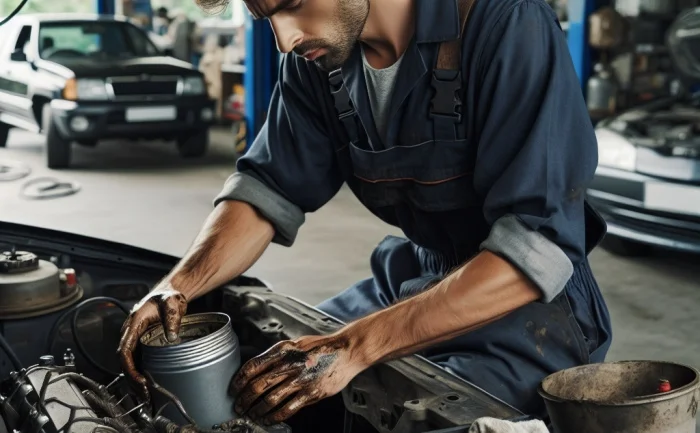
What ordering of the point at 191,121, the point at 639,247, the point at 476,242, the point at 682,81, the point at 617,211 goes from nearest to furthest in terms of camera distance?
the point at 476,242
the point at 617,211
the point at 639,247
the point at 682,81
the point at 191,121

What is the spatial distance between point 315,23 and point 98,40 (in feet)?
23.7

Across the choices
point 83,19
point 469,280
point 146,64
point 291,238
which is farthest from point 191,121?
point 469,280

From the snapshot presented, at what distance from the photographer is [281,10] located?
1470mm

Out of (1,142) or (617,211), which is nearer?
(617,211)

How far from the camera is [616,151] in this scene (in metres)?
4.30

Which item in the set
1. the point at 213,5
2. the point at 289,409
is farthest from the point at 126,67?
the point at 289,409

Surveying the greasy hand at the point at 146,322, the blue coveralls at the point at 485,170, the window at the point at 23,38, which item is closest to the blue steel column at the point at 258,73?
the window at the point at 23,38

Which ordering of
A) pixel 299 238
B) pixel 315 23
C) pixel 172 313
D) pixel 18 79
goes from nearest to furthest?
1. pixel 172 313
2. pixel 315 23
3. pixel 299 238
4. pixel 18 79

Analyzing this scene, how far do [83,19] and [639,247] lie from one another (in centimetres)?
559

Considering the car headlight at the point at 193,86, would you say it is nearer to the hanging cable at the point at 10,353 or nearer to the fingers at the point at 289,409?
the hanging cable at the point at 10,353

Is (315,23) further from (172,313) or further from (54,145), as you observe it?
(54,145)

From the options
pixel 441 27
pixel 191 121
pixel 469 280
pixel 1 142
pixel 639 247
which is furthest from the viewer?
pixel 1 142

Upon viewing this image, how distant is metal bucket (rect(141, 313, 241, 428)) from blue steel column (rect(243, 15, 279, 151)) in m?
6.30

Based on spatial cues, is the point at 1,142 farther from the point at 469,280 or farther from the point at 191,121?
the point at 469,280
